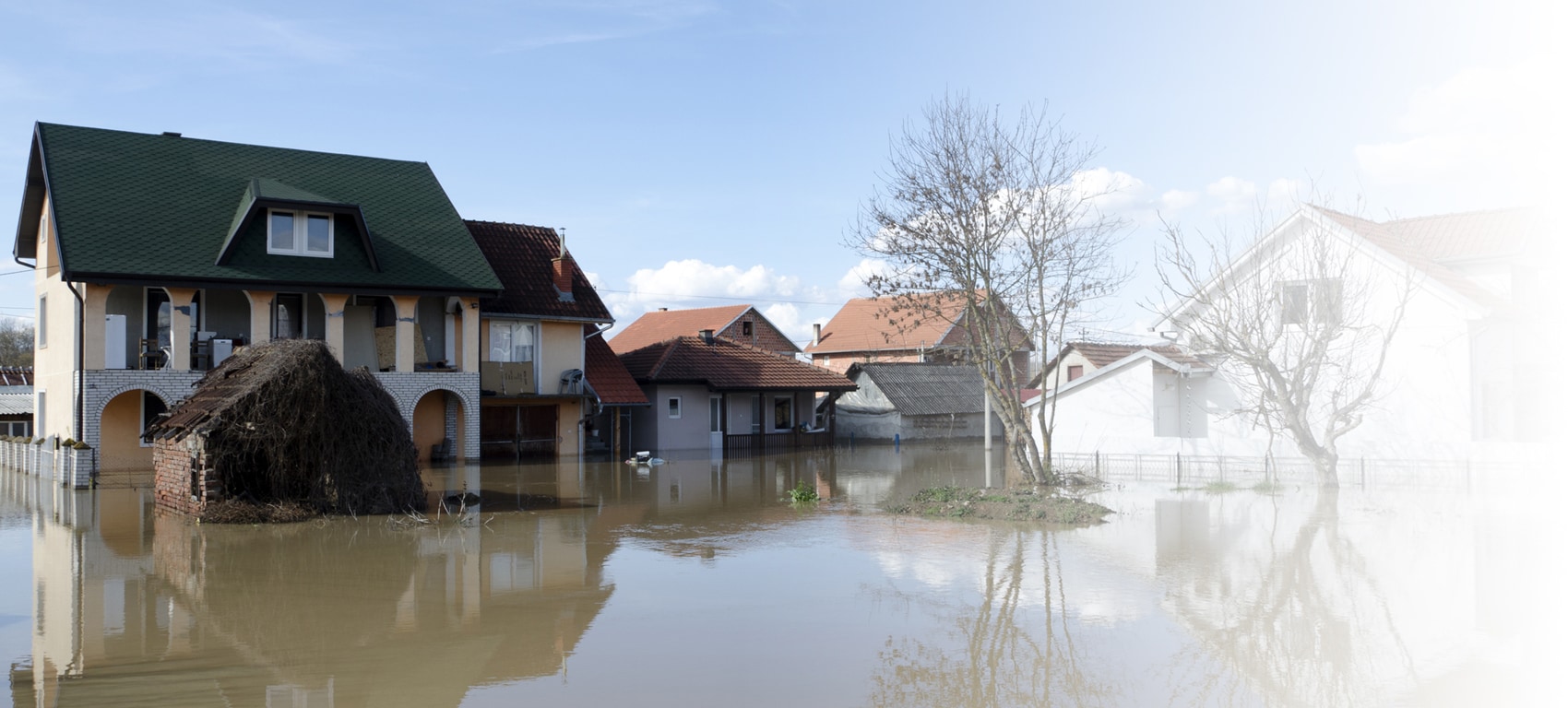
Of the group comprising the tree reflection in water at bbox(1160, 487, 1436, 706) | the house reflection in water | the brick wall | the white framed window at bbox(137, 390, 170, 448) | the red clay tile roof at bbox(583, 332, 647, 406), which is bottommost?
the tree reflection in water at bbox(1160, 487, 1436, 706)

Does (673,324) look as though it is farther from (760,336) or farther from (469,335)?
(469,335)

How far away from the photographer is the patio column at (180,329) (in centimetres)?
2470

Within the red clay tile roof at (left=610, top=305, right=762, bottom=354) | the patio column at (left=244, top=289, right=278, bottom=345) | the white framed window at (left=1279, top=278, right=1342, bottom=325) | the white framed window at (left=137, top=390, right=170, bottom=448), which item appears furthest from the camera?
the red clay tile roof at (left=610, top=305, right=762, bottom=354)

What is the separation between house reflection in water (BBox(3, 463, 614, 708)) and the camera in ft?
25.4

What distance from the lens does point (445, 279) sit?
A: 28125mm

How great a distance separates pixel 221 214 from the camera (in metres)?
26.6

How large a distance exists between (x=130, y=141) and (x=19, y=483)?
8.94 meters

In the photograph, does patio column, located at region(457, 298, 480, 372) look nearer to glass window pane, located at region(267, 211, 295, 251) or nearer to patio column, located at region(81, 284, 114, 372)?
glass window pane, located at region(267, 211, 295, 251)

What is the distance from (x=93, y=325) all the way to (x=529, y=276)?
37.9 ft

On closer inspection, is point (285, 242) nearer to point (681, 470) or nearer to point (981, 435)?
point (681, 470)

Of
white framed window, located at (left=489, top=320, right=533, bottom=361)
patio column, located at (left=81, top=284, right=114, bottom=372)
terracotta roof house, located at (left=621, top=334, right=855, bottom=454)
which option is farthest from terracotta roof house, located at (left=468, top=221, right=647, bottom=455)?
patio column, located at (left=81, top=284, right=114, bottom=372)

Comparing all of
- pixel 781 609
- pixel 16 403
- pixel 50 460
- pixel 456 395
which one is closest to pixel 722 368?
pixel 456 395

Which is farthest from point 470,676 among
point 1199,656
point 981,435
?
point 981,435

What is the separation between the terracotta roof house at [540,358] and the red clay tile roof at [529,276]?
0.03 meters
